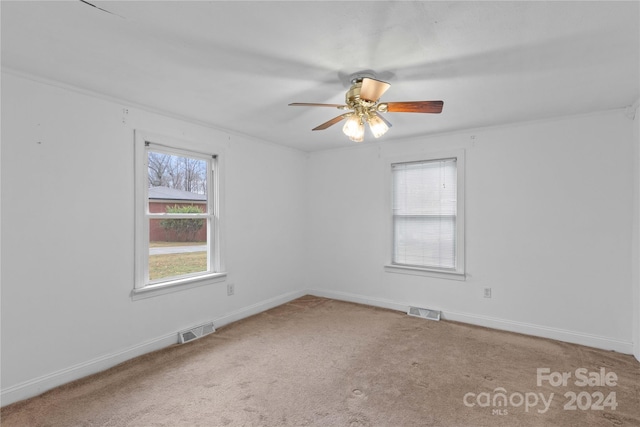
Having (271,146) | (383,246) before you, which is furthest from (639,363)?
(271,146)

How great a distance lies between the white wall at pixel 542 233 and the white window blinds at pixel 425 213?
191 mm

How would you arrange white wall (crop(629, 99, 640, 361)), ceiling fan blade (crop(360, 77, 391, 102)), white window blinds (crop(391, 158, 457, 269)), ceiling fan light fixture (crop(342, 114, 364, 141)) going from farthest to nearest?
white window blinds (crop(391, 158, 457, 269)) → white wall (crop(629, 99, 640, 361)) → ceiling fan light fixture (crop(342, 114, 364, 141)) → ceiling fan blade (crop(360, 77, 391, 102))

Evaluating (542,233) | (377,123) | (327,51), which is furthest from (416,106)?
(542,233)

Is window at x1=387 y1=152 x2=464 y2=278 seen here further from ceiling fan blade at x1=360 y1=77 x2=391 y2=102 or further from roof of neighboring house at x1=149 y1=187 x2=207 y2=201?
roof of neighboring house at x1=149 y1=187 x2=207 y2=201

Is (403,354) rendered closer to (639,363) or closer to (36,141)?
(639,363)

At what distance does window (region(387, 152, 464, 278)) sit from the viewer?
382cm

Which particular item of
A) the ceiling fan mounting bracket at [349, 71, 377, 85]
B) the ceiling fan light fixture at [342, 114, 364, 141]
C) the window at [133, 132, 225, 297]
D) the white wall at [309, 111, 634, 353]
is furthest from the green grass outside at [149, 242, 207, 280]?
the ceiling fan mounting bracket at [349, 71, 377, 85]

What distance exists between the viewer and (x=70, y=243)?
2461 millimetres

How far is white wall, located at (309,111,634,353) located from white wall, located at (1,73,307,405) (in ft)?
9.39

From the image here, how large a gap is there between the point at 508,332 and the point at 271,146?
12.2 ft

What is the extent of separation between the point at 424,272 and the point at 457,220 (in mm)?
794

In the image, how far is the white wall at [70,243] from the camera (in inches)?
86.0

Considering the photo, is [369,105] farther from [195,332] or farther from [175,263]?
[195,332]

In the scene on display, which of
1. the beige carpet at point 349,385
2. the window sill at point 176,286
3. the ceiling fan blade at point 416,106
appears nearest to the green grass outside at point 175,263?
the window sill at point 176,286
